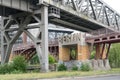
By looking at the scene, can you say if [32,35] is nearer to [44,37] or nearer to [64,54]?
[44,37]

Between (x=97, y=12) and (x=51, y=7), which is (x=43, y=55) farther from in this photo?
(x=97, y=12)

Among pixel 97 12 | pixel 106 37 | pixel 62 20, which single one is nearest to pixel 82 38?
pixel 106 37

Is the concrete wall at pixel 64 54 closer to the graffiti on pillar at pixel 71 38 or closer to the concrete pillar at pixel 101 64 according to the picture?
the graffiti on pillar at pixel 71 38

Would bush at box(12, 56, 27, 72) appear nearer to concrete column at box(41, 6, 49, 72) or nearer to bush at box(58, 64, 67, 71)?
concrete column at box(41, 6, 49, 72)

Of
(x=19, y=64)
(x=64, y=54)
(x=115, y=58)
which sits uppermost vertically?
(x=64, y=54)

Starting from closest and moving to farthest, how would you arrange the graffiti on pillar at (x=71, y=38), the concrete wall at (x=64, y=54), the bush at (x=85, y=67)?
the bush at (x=85, y=67)
the graffiti on pillar at (x=71, y=38)
the concrete wall at (x=64, y=54)

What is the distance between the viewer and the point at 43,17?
158ft

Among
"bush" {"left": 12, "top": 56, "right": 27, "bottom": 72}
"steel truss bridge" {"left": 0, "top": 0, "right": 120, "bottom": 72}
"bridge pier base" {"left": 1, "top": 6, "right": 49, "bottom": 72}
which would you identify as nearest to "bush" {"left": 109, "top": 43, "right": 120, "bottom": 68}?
"steel truss bridge" {"left": 0, "top": 0, "right": 120, "bottom": 72}

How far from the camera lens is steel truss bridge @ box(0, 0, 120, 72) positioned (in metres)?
47.7

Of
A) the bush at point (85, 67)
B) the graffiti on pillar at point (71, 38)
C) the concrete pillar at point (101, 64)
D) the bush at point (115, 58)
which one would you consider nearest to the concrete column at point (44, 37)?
the bush at point (85, 67)

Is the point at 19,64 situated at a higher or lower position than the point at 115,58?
higher

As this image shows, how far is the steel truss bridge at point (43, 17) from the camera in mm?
47719

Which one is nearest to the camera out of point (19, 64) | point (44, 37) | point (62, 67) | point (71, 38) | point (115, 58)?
point (44, 37)

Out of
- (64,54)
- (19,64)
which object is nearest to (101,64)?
(64,54)
